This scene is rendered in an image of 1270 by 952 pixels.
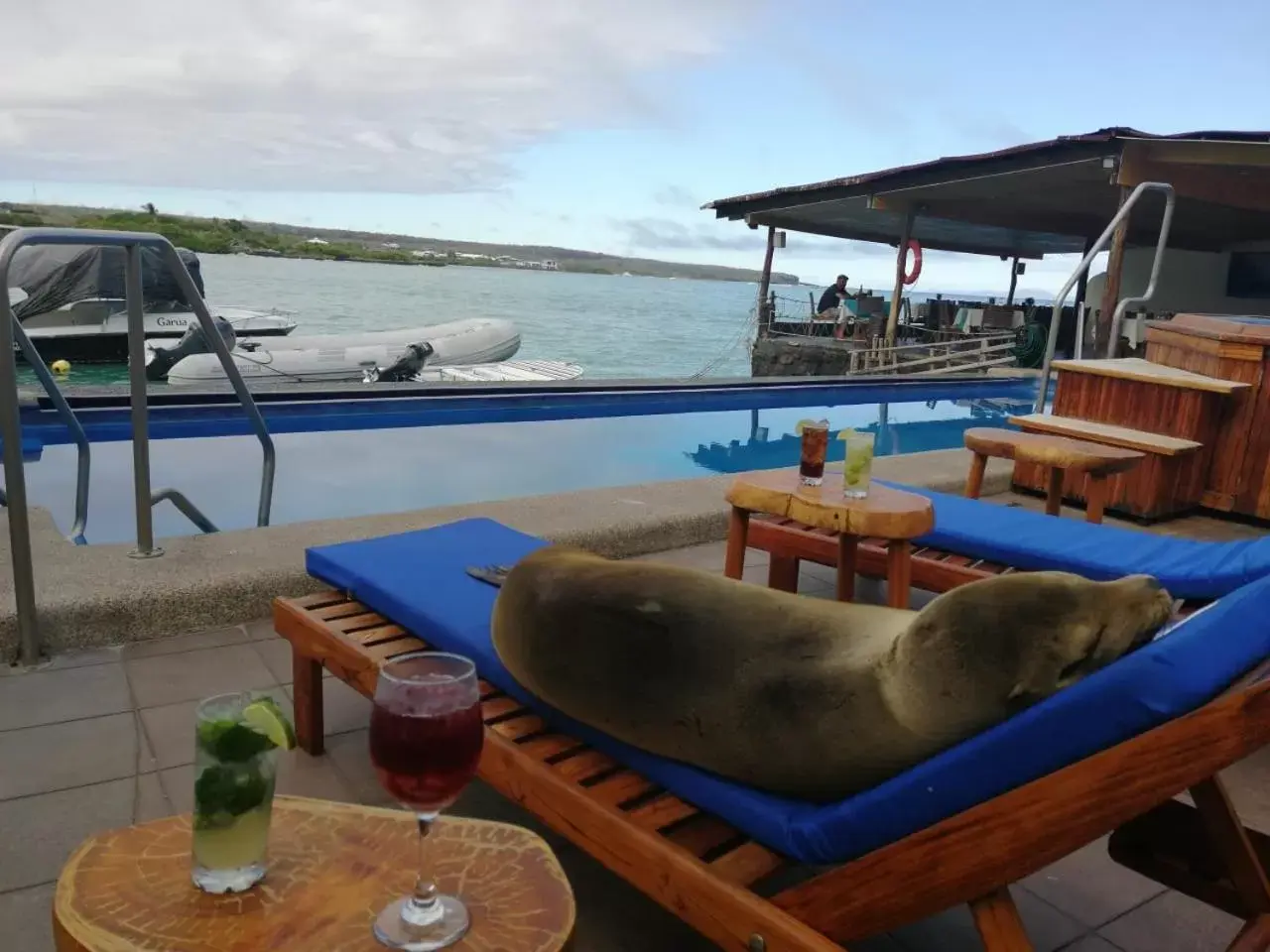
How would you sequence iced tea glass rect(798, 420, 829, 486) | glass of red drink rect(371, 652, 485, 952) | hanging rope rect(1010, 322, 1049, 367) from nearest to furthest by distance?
glass of red drink rect(371, 652, 485, 952) < iced tea glass rect(798, 420, 829, 486) < hanging rope rect(1010, 322, 1049, 367)

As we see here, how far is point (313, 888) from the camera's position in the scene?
0.96m

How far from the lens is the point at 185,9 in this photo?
10.7 m

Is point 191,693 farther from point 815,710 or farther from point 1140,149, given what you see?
point 1140,149

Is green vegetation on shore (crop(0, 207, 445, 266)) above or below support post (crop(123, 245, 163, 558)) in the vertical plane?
above

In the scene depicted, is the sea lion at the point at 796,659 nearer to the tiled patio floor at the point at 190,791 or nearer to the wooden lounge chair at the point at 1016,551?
the tiled patio floor at the point at 190,791

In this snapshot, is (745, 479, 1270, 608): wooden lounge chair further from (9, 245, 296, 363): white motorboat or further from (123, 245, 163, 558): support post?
(9, 245, 296, 363): white motorboat

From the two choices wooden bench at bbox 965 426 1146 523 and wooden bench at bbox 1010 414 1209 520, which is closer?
wooden bench at bbox 965 426 1146 523

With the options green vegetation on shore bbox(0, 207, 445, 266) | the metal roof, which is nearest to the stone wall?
the metal roof

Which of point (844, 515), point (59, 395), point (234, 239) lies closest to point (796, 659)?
point (844, 515)

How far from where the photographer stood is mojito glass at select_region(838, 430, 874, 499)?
2.78 m

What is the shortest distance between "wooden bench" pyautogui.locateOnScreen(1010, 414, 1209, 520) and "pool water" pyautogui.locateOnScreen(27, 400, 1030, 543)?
4.79ft

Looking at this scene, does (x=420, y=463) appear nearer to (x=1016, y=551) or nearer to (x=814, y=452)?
(x=814, y=452)

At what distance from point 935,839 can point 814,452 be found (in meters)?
1.87

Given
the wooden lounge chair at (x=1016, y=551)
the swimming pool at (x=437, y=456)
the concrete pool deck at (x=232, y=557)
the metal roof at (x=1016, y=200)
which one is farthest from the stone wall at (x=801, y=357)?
the wooden lounge chair at (x=1016, y=551)
